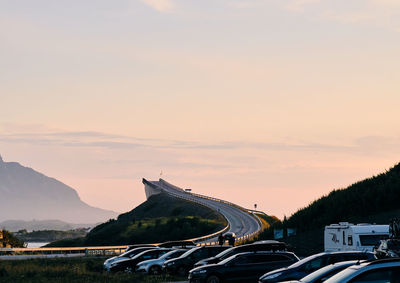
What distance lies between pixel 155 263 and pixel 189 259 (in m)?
3.04

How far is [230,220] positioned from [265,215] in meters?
17.1

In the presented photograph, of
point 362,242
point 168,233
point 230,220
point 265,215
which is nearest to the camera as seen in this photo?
point 362,242

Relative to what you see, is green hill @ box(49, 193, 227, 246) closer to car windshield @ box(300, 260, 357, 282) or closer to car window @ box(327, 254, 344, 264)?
car window @ box(327, 254, 344, 264)

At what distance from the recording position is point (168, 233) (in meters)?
109

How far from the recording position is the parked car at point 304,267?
25.1 metres

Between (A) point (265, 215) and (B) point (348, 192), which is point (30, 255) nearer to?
(B) point (348, 192)

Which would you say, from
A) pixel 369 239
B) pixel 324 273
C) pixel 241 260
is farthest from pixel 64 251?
pixel 324 273

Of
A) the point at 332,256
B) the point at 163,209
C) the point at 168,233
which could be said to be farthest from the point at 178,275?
the point at 163,209

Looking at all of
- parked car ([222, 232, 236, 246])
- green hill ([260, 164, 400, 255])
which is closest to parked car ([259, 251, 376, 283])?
green hill ([260, 164, 400, 255])

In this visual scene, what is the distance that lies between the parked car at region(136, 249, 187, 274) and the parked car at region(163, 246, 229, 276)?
2076mm

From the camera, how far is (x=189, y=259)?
38625 millimetres

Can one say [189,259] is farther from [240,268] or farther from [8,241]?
[8,241]

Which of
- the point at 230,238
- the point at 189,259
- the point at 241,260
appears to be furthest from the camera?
the point at 230,238

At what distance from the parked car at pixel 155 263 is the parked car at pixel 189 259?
6.81ft
